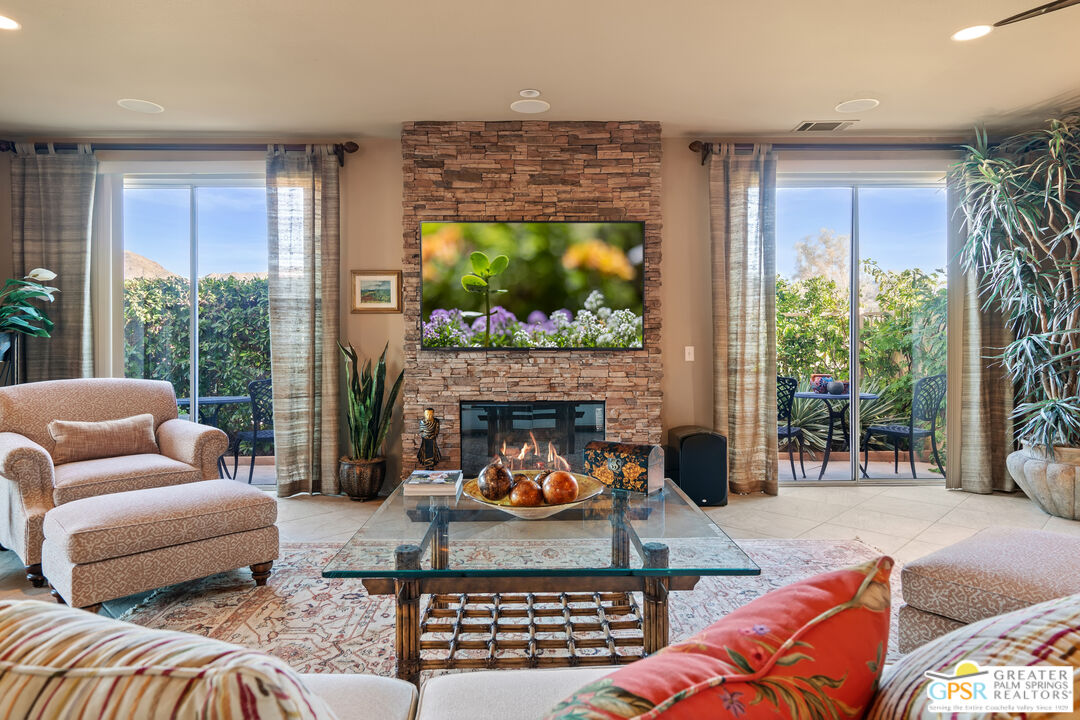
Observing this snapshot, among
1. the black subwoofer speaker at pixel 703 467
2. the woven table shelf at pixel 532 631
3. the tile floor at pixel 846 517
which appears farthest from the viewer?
the black subwoofer speaker at pixel 703 467

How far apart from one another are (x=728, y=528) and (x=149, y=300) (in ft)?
15.0

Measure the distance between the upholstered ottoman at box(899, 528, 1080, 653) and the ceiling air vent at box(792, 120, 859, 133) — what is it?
3.34m

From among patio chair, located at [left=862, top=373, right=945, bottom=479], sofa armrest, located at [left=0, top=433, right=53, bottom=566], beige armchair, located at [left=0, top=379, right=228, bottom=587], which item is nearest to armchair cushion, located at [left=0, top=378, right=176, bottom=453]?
beige armchair, located at [left=0, top=379, right=228, bottom=587]

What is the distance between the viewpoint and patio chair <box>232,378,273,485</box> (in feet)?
15.6

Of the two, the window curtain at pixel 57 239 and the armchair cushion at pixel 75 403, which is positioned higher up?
the window curtain at pixel 57 239

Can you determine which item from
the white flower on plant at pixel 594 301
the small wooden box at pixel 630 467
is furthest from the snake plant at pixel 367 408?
the small wooden box at pixel 630 467

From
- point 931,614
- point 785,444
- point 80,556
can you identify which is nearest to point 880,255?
point 785,444

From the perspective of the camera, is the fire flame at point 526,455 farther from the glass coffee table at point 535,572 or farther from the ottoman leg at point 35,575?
the ottoman leg at point 35,575

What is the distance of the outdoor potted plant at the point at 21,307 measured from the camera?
4.05 m

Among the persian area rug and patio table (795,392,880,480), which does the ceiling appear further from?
the persian area rug

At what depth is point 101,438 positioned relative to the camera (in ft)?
10.9

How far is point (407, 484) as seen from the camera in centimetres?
249

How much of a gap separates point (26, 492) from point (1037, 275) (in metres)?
5.97

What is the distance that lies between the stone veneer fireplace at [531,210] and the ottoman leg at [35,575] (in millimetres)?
2124
